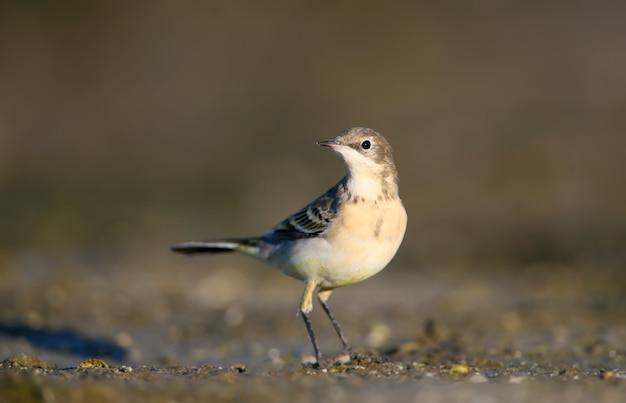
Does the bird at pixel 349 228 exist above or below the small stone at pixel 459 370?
above

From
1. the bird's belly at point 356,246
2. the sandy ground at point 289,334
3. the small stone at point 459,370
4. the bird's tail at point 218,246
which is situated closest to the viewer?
the sandy ground at point 289,334

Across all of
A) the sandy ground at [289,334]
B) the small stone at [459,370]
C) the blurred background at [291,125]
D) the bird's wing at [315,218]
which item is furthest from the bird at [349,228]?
the blurred background at [291,125]

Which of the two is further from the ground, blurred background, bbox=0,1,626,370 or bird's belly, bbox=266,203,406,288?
blurred background, bbox=0,1,626,370

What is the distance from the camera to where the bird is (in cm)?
912

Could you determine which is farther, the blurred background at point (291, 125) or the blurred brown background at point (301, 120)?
the blurred brown background at point (301, 120)

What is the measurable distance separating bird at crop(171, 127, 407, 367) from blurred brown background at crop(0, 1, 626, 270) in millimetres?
7583

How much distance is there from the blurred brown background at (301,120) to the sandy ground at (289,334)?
1.59 metres

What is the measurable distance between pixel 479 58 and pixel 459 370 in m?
22.0

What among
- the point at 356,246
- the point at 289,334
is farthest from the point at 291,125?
the point at 356,246

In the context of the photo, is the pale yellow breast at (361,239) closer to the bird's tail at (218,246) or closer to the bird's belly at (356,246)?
the bird's belly at (356,246)

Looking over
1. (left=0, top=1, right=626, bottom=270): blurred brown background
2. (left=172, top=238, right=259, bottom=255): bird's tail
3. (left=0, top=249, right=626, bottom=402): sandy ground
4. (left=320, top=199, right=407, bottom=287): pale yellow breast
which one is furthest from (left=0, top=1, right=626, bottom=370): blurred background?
(left=320, top=199, right=407, bottom=287): pale yellow breast

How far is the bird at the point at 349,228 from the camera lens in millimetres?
9117

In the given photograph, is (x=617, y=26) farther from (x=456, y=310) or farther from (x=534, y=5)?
(x=456, y=310)

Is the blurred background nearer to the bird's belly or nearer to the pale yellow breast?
the bird's belly
